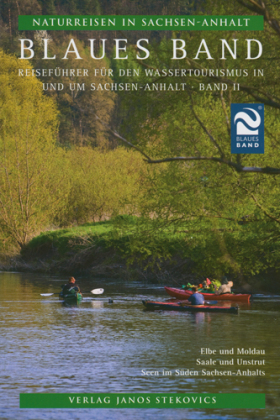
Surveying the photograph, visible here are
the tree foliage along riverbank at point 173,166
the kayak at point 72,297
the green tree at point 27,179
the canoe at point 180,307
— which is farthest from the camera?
the green tree at point 27,179

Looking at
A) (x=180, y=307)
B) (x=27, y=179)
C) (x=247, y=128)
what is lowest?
(x=180, y=307)

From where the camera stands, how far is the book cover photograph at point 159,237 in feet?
41.0

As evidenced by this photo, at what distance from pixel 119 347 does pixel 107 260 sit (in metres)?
19.6

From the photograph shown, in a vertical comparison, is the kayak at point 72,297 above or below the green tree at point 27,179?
below

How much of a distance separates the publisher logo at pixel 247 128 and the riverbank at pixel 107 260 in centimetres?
1641

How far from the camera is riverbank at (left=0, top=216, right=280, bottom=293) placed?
31719 mm

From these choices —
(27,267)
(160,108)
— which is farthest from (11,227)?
(160,108)

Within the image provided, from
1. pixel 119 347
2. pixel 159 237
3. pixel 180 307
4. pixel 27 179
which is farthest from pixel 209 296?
pixel 27 179

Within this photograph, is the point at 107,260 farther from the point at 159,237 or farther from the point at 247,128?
the point at 247,128

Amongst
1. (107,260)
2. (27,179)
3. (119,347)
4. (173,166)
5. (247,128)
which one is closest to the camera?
(247,128)

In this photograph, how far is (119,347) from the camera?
1897 cm

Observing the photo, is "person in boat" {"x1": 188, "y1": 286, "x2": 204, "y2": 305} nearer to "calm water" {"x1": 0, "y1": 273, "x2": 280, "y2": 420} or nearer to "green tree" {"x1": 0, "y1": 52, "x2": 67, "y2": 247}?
"calm water" {"x1": 0, "y1": 273, "x2": 280, "y2": 420}

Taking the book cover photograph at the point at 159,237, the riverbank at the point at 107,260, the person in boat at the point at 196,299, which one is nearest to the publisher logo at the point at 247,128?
the book cover photograph at the point at 159,237

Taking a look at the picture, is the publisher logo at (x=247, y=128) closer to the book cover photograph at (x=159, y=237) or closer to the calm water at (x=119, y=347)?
the book cover photograph at (x=159, y=237)
